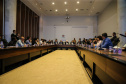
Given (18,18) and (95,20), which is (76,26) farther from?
(18,18)

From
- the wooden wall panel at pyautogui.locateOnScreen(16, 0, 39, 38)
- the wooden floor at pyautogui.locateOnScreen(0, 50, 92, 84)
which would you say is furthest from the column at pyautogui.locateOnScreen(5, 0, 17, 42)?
the wooden floor at pyautogui.locateOnScreen(0, 50, 92, 84)

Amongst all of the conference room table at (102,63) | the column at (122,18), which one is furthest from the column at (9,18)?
the column at (122,18)

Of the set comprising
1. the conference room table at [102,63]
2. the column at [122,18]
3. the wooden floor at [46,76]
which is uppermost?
the column at [122,18]

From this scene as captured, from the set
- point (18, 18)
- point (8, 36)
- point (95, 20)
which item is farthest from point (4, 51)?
point (95, 20)

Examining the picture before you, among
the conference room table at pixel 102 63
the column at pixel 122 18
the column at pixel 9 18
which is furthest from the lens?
the column at pixel 9 18

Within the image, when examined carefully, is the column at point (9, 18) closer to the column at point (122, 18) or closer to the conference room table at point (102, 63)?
the conference room table at point (102, 63)

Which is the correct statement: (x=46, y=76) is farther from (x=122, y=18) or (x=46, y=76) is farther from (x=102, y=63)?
(x=122, y=18)

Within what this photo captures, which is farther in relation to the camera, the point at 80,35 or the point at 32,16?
the point at 80,35

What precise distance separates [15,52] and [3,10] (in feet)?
15.3

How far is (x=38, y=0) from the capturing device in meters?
→ 8.52

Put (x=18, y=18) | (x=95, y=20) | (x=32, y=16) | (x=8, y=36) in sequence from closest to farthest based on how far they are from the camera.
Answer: (x=8, y=36) < (x=18, y=18) < (x=32, y=16) < (x=95, y=20)

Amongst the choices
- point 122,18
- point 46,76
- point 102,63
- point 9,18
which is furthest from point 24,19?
point 102,63

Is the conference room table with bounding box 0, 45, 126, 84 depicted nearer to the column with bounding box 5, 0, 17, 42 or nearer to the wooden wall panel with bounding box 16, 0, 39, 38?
the column with bounding box 5, 0, 17, 42

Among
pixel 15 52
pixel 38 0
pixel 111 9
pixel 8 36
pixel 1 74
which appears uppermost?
pixel 38 0
